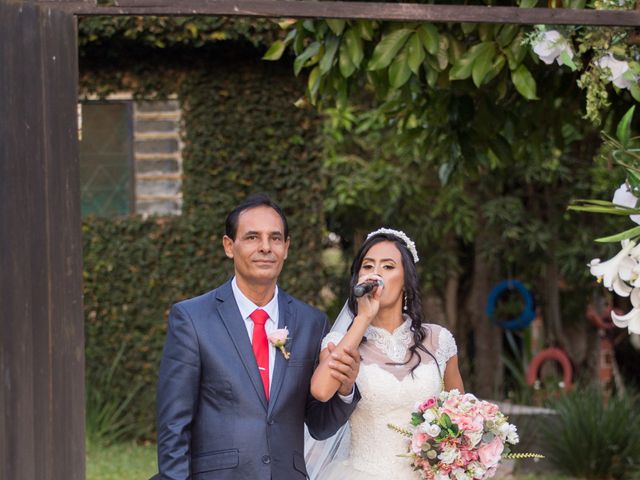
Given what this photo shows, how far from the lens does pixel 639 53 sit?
5.18 meters

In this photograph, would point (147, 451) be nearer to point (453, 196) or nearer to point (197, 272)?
point (197, 272)

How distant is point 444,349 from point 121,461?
535cm

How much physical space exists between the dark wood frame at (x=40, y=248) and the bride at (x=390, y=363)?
1.09 metres

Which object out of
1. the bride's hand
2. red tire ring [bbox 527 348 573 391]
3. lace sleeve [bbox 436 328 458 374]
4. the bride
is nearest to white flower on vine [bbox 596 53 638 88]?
the bride

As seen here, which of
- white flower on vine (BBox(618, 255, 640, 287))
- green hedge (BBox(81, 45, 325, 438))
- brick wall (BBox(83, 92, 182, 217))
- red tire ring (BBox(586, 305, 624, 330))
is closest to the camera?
white flower on vine (BBox(618, 255, 640, 287))

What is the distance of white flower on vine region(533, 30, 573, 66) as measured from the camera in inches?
202

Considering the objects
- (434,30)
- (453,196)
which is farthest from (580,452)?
(434,30)

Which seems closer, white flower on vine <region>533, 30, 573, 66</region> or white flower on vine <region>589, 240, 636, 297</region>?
white flower on vine <region>589, 240, 636, 297</region>

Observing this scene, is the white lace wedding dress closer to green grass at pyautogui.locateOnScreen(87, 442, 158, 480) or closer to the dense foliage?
green grass at pyautogui.locateOnScreen(87, 442, 158, 480)

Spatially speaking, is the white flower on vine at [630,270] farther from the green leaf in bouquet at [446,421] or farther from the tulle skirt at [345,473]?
the tulle skirt at [345,473]

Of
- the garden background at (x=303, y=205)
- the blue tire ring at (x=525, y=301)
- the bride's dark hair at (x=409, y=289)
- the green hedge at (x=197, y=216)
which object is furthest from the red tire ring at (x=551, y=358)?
the bride's dark hair at (x=409, y=289)

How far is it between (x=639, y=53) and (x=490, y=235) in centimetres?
712

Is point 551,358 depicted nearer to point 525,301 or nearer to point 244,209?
point 525,301

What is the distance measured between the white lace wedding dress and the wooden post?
1.26 meters
